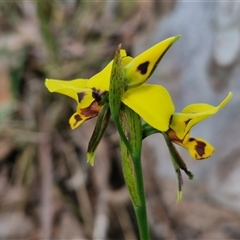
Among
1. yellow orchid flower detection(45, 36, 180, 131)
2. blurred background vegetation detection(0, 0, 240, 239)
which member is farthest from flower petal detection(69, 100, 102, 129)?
blurred background vegetation detection(0, 0, 240, 239)

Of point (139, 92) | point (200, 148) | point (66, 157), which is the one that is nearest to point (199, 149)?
point (200, 148)

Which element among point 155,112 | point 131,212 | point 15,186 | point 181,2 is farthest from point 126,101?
point 181,2

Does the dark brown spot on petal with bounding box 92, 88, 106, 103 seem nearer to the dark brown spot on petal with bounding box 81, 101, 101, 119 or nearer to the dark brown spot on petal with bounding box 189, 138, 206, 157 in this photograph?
the dark brown spot on petal with bounding box 81, 101, 101, 119

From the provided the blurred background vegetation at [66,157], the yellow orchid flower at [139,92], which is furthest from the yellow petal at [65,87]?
the blurred background vegetation at [66,157]

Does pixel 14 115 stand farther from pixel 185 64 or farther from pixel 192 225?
pixel 192 225

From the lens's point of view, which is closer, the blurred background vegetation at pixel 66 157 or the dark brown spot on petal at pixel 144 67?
the dark brown spot on petal at pixel 144 67

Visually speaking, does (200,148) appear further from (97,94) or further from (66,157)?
(66,157)

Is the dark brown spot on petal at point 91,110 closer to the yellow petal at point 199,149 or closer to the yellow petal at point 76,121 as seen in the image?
the yellow petal at point 76,121
